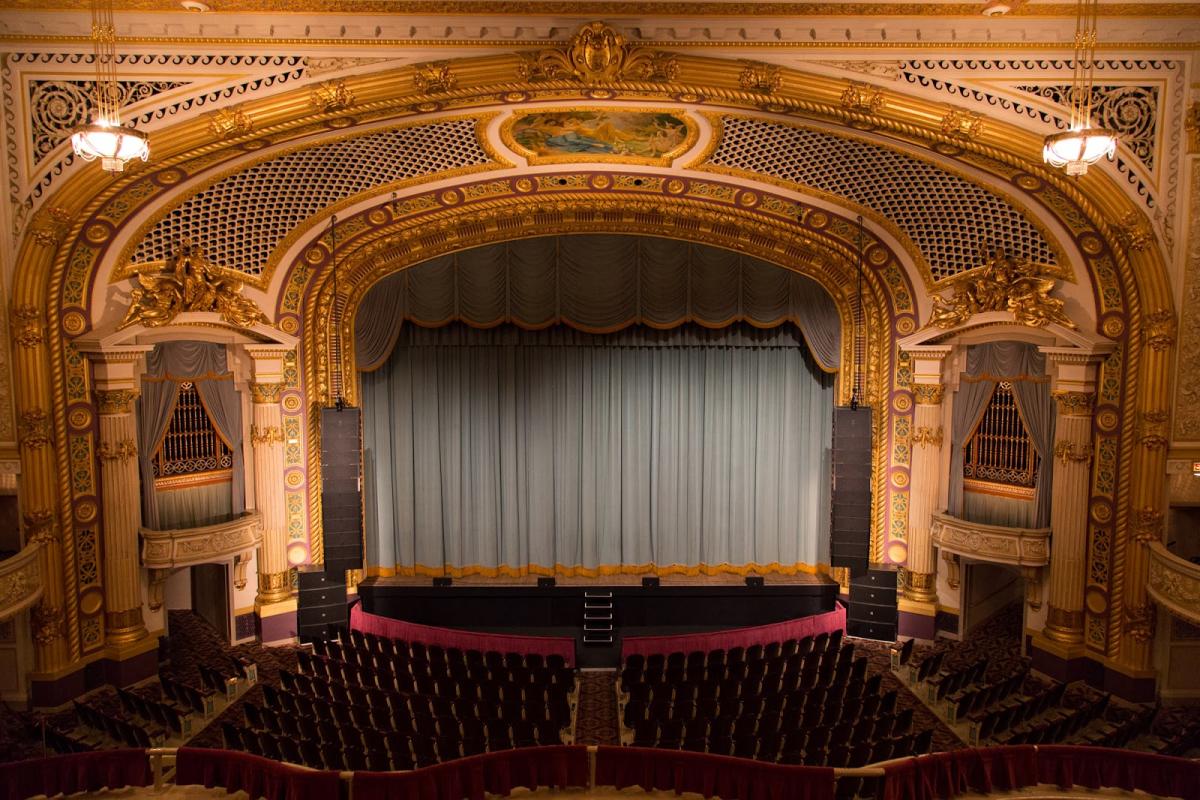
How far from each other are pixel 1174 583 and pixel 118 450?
12.4m

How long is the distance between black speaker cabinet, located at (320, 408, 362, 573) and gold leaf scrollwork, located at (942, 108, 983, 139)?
28.4 ft

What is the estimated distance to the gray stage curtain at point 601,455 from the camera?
15.1m

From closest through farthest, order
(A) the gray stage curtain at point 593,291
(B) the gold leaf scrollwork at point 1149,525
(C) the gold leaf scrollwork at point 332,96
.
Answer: (C) the gold leaf scrollwork at point 332,96, (B) the gold leaf scrollwork at point 1149,525, (A) the gray stage curtain at point 593,291

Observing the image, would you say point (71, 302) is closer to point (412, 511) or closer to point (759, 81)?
point (412, 511)

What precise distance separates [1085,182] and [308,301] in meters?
10.2

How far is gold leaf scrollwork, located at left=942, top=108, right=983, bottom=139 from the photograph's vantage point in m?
9.09

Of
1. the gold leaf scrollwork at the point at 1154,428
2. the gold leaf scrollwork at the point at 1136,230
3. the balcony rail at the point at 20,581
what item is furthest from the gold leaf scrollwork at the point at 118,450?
the gold leaf scrollwork at the point at 1154,428

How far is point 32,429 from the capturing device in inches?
404

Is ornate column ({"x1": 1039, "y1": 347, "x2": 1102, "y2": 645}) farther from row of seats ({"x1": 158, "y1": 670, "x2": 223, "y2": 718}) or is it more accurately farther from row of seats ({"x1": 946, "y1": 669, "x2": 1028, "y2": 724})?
row of seats ({"x1": 158, "y1": 670, "x2": 223, "y2": 718})

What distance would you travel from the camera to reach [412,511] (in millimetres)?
15242

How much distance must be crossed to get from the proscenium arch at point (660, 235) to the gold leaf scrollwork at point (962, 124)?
11.6 feet

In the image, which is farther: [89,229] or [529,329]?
[529,329]

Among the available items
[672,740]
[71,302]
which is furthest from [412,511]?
[672,740]

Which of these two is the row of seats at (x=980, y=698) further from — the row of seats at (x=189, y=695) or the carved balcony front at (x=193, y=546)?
the carved balcony front at (x=193, y=546)
